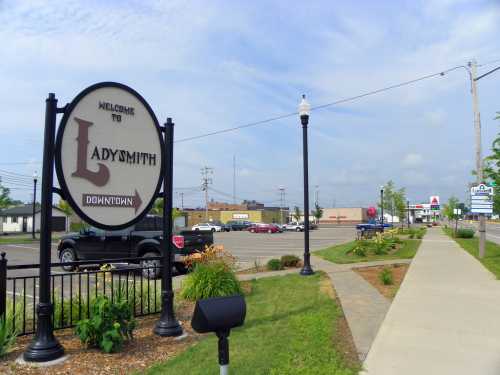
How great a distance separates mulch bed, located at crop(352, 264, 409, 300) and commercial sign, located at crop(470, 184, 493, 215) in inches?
181

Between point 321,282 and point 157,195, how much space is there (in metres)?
5.25

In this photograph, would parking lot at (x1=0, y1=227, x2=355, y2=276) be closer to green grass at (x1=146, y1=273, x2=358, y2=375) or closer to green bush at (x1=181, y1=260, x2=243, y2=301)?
green bush at (x1=181, y1=260, x2=243, y2=301)

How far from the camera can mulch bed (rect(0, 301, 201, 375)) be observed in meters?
4.54

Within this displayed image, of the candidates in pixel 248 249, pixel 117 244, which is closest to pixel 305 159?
pixel 117 244

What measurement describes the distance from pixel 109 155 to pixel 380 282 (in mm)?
7010

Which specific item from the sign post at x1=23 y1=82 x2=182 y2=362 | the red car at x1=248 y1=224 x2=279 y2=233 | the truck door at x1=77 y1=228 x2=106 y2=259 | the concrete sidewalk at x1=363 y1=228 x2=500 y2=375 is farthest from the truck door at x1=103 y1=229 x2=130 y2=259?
the red car at x1=248 y1=224 x2=279 y2=233

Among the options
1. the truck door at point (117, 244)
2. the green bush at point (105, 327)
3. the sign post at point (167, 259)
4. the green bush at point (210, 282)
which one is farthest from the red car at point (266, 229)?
the green bush at point (105, 327)

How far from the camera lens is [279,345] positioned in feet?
17.1

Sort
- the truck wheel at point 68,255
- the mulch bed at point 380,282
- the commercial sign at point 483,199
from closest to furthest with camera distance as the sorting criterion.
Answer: the mulch bed at point 380,282 → the truck wheel at point 68,255 → the commercial sign at point 483,199

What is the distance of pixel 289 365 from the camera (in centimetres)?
450

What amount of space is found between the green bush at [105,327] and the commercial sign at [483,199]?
14.6 meters

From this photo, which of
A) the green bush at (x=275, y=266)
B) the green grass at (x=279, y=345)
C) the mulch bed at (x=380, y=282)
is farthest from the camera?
the green bush at (x=275, y=266)

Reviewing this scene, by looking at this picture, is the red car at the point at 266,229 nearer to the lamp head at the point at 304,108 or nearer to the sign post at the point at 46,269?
the lamp head at the point at 304,108

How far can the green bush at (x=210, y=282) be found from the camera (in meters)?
7.97
